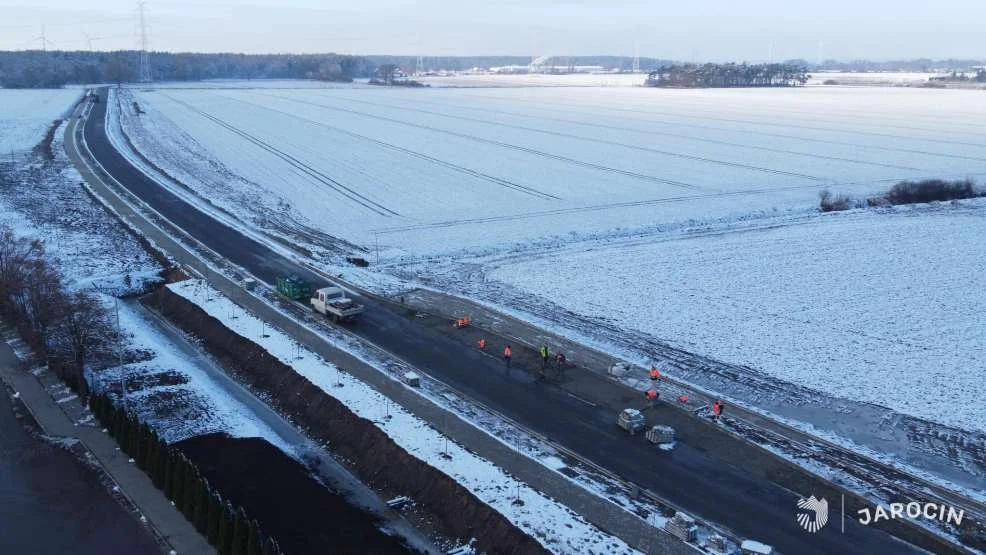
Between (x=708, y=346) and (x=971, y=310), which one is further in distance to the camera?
(x=971, y=310)

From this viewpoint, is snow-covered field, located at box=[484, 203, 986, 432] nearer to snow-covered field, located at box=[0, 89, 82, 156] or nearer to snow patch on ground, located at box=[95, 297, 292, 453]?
snow patch on ground, located at box=[95, 297, 292, 453]

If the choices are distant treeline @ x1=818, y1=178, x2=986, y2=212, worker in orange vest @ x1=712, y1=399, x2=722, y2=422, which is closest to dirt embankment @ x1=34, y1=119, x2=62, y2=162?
distant treeline @ x1=818, y1=178, x2=986, y2=212

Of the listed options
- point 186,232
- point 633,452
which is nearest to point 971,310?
point 633,452

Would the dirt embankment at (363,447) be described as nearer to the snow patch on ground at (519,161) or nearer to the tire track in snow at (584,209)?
the snow patch on ground at (519,161)

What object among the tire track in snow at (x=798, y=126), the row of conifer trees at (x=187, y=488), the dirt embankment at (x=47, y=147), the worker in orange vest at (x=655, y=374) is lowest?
the row of conifer trees at (x=187, y=488)

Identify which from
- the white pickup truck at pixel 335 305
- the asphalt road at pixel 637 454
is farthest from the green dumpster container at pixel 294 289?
the asphalt road at pixel 637 454

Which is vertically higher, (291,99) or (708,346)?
(291,99)

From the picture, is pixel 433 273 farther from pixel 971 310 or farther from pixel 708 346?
pixel 971 310
